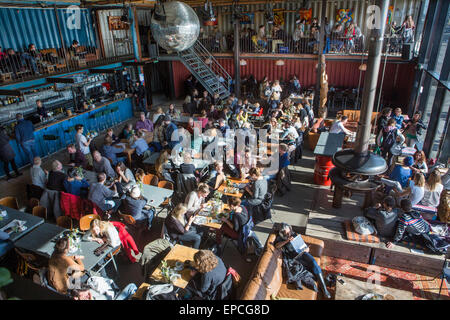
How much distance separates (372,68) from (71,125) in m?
11.4

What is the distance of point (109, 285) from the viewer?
4.38m

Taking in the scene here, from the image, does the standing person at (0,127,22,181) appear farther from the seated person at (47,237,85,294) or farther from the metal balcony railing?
the seated person at (47,237,85,294)

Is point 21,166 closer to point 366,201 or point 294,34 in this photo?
point 366,201

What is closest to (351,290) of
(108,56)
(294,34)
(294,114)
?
(294,114)

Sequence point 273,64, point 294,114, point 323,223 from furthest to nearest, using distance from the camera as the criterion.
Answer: point 273,64 < point 294,114 < point 323,223

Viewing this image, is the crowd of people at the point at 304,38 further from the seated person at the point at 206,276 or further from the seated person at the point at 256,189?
the seated person at the point at 206,276

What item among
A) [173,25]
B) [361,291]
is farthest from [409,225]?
[173,25]

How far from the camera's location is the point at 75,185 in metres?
6.39

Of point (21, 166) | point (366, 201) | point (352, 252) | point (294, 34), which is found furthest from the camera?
point (294, 34)

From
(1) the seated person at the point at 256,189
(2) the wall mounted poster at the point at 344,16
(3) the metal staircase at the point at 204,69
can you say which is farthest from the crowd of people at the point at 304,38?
(1) the seated person at the point at 256,189

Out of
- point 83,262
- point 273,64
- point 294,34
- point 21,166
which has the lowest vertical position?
point 21,166

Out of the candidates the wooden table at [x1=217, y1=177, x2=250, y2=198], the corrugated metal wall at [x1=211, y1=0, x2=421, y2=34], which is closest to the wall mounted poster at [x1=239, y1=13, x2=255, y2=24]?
the corrugated metal wall at [x1=211, y1=0, x2=421, y2=34]

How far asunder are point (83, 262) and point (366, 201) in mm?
4997
